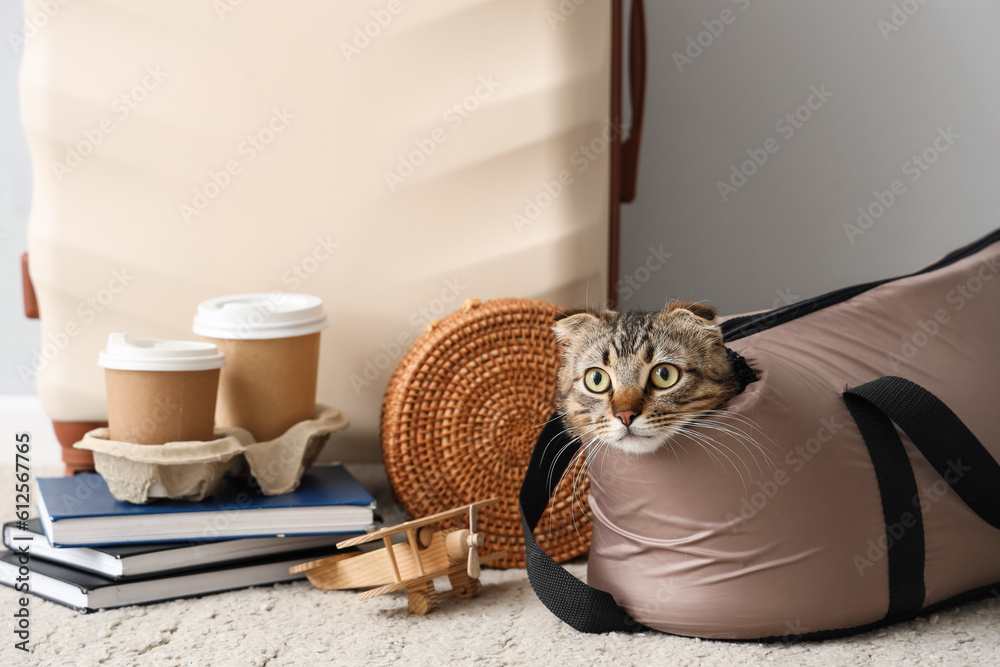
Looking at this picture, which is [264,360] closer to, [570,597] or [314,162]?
[314,162]

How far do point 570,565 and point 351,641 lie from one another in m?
0.33

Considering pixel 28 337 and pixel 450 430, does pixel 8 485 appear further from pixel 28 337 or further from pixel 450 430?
pixel 450 430

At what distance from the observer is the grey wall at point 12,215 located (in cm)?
149

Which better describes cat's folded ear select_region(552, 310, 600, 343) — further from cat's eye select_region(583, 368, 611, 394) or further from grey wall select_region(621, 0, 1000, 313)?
grey wall select_region(621, 0, 1000, 313)

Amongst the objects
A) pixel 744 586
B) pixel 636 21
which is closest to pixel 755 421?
pixel 744 586
